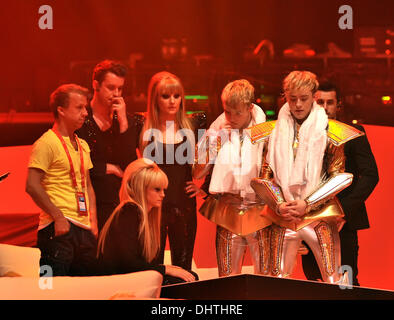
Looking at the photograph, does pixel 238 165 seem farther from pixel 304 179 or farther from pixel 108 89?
pixel 108 89

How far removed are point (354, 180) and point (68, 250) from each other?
60.2 inches

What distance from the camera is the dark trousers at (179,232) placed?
375 cm

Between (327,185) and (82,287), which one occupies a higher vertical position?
(327,185)

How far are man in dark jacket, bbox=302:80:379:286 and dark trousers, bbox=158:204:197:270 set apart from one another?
2.68 feet

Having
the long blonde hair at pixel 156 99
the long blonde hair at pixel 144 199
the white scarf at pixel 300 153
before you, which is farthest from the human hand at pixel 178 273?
the long blonde hair at pixel 156 99

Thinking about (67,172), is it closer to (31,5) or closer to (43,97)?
(43,97)

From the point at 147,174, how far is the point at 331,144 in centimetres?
92

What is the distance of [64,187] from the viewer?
3.55 meters

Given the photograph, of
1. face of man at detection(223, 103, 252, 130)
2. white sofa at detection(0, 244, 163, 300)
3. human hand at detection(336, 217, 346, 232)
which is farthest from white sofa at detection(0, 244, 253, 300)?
human hand at detection(336, 217, 346, 232)

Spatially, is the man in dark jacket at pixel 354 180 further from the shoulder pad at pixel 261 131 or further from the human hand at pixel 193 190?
the human hand at pixel 193 190

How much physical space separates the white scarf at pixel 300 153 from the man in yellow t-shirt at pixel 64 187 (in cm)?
98

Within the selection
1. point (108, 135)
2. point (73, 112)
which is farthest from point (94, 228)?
point (73, 112)
